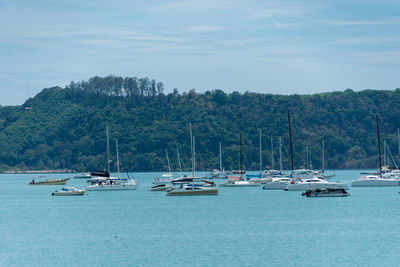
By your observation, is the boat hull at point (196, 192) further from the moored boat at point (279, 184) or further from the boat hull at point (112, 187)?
the boat hull at point (112, 187)

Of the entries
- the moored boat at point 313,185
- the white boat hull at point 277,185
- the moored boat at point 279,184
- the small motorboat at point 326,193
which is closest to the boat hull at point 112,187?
the white boat hull at point 277,185

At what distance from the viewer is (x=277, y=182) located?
106m

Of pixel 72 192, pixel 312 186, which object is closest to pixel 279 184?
pixel 312 186

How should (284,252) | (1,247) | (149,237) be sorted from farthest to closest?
1. (149,237)
2. (1,247)
3. (284,252)

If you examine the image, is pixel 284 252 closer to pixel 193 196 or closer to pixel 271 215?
pixel 271 215

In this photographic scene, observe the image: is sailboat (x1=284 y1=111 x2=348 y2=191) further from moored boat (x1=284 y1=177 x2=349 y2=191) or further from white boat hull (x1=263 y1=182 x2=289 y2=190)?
white boat hull (x1=263 y1=182 x2=289 y2=190)

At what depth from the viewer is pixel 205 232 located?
181 feet

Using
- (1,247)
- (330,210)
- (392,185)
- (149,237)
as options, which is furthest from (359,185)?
(1,247)

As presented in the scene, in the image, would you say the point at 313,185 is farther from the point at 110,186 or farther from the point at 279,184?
the point at 110,186

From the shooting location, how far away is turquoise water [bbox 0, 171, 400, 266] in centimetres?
4325

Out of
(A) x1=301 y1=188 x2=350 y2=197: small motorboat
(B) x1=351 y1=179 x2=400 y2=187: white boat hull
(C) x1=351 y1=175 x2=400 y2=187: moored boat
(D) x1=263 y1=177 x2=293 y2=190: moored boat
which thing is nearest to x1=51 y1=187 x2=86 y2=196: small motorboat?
(D) x1=263 y1=177 x2=293 y2=190: moored boat

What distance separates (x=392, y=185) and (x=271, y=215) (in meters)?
45.5

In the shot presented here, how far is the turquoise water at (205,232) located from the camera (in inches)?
1703

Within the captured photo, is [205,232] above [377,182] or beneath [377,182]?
beneath
